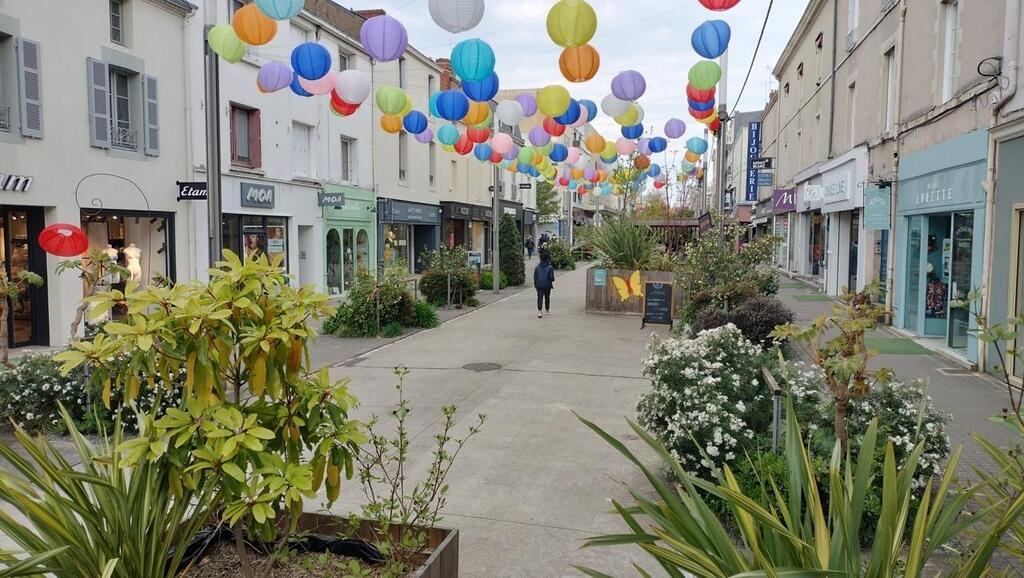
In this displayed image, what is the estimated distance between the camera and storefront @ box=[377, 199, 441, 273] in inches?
974

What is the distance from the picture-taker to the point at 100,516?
9.79 ft

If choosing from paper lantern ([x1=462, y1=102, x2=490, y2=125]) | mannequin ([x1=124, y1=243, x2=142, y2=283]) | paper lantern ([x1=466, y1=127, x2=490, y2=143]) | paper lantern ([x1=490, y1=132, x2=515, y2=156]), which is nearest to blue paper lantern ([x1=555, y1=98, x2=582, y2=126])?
paper lantern ([x1=462, y1=102, x2=490, y2=125])

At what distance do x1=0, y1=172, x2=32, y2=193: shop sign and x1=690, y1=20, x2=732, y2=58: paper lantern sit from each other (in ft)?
35.1

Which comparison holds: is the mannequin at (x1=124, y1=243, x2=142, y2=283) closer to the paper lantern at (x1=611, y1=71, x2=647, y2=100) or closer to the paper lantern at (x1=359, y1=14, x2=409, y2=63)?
the paper lantern at (x1=359, y1=14, x2=409, y2=63)

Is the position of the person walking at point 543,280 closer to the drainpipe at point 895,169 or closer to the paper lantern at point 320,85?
the paper lantern at point 320,85

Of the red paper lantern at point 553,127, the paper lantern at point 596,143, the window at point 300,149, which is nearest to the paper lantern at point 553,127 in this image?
the red paper lantern at point 553,127

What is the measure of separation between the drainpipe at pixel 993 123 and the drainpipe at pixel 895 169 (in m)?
3.82

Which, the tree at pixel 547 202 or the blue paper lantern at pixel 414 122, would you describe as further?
the tree at pixel 547 202

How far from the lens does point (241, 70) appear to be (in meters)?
17.0

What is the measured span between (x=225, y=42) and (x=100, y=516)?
7.83 m

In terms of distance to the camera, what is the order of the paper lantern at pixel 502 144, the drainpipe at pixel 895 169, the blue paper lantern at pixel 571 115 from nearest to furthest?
1. the drainpipe at pixel 895 169
2. the blue paper lantern at pixel 571 115
3. the paper lantern at pixel 502 144

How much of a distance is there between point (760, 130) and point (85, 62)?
35.8 metres

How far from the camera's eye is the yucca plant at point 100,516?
9.10 ft

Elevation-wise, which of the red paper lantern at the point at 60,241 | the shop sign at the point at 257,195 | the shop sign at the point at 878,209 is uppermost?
the shop sign at the point at 257,195
